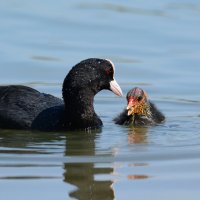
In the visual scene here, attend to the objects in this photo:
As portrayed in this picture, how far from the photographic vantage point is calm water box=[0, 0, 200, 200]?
10.2 meters

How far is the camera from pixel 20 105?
43.4ft

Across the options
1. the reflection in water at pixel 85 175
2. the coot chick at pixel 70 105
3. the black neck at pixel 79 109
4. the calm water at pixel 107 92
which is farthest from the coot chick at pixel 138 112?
the reflection in water at pixel 85 175

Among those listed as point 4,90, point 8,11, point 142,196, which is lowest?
point 142,196

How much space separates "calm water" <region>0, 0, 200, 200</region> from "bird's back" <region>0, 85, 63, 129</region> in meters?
0.21

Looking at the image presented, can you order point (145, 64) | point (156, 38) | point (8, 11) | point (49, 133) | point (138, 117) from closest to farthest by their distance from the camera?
1. point (49, 133)
2. point (138, 117)
3. point (145, 64)
4. point (156, 38)
5. point (8, 11)

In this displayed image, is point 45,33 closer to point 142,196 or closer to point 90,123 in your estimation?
point 90,123

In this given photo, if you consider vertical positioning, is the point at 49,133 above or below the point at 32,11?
below

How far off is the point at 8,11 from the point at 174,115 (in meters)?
7.43

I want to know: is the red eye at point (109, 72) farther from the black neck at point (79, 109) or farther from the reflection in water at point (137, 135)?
the reflection in water at point (137, 135)

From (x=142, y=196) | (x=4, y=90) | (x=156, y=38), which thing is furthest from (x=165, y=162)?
(x=156, y=38)

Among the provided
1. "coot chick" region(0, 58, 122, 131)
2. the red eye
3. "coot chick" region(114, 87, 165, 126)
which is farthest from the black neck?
"coot chick" region(114, 87, 165, 126)

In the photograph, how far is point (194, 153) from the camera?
37.8 feet

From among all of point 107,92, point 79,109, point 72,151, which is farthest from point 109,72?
point 107,92

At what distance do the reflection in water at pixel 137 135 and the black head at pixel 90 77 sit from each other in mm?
515
